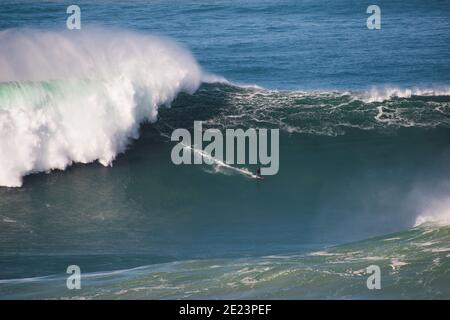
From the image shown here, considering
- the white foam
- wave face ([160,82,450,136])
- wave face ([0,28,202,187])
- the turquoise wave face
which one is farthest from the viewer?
the white foam

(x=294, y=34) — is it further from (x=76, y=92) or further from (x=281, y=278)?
(x=281, y=278)

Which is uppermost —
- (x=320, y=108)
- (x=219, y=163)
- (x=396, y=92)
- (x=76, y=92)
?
(x=76, y=92)

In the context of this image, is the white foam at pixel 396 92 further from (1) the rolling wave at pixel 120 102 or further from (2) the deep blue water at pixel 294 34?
(2) the deep blue water at pixel 294 34

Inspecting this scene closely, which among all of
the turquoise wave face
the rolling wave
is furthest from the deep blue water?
the turquoise wave face

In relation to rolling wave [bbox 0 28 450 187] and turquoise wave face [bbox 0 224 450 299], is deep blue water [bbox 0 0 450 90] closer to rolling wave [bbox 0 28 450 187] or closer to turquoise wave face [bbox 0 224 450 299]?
rolling wave [bbox 0 28 450 187]

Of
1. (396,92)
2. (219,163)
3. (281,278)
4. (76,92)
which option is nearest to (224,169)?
(219,163)

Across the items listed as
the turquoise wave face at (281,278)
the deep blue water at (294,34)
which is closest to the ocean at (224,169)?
the turquoise wave face at (281,278)
